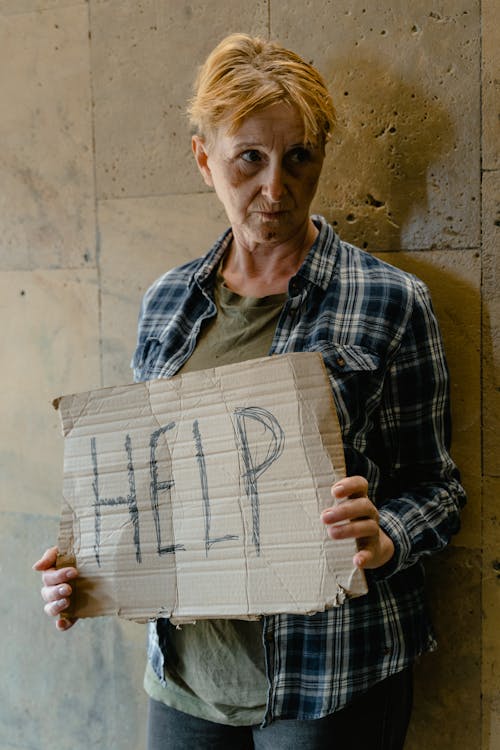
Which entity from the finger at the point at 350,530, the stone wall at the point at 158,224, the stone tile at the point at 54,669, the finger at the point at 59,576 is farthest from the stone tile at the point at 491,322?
the stone tile at the point at 54,669

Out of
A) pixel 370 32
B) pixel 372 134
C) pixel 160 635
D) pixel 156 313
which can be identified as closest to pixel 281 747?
pixel 160 635

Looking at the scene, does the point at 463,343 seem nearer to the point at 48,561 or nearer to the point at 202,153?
the point at 202,153

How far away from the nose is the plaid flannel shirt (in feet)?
0.38

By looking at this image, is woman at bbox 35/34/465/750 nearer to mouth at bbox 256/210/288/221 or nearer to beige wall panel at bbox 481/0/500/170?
mouth at bbox 256/210/288/221

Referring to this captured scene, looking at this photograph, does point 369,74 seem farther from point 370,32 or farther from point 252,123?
point 252,123

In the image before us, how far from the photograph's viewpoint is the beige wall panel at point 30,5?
1.56 meters

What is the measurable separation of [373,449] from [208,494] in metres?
0.32

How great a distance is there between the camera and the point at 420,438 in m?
1.13

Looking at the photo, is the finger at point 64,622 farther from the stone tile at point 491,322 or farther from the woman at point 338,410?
the stone tile at point 491,322

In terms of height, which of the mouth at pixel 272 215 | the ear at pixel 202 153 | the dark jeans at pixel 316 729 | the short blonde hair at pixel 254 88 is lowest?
the dark jeans at pixel 316 729

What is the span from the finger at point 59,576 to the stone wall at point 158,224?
2.10 feet

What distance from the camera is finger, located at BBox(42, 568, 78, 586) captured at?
1.01m

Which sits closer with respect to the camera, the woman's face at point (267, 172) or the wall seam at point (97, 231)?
the woman's face at point (267, 172)

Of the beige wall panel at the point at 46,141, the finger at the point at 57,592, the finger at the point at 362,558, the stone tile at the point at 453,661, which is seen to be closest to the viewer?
the finger at the point at 362,558
